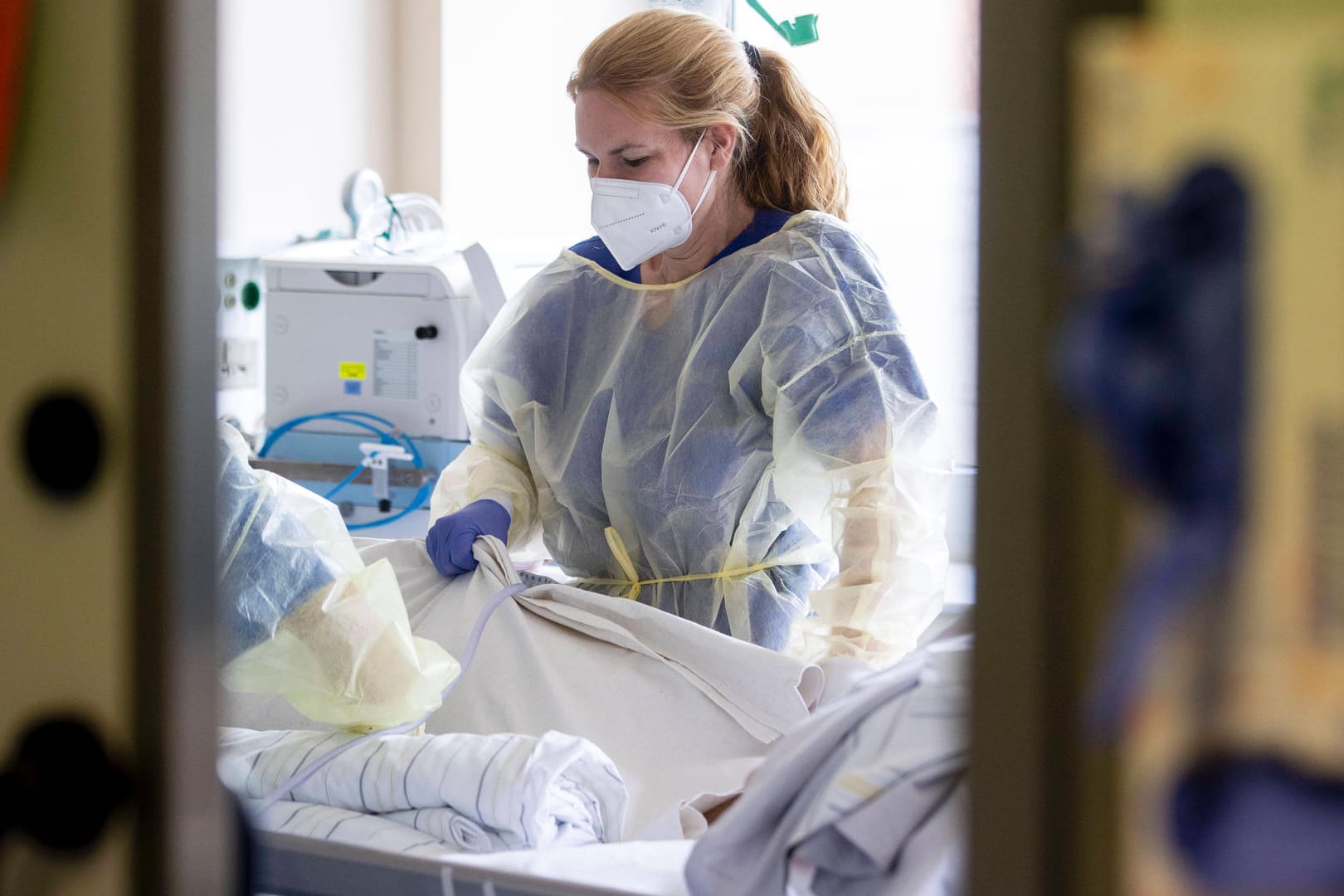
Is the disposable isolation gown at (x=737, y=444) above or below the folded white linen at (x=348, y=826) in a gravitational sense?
above

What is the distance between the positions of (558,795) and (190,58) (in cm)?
75

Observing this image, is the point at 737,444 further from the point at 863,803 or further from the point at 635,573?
the point at 863,803

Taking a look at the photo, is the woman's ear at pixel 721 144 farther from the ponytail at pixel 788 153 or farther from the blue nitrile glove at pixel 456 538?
the blue nitrile glove at pixel 456 538

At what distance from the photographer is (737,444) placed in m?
1.69

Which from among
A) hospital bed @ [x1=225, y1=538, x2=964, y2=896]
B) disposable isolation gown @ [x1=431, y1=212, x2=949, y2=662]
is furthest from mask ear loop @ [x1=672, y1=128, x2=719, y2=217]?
hospital bed @ [x1=225, y1=538, x2=964, y2=896]

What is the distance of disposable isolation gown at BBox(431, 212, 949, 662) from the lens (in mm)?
1550

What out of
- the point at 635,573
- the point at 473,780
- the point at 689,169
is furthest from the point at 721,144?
the point at 473,780

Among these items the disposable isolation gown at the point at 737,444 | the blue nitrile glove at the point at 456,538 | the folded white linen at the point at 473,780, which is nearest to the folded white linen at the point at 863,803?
the folded white linen at the point at 473,780

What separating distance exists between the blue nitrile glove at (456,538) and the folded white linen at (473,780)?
0.43m

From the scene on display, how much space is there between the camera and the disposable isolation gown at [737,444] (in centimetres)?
155

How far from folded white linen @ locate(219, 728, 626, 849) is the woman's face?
38.8 inches

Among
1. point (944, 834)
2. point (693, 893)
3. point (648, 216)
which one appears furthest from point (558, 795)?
point (648, 216)

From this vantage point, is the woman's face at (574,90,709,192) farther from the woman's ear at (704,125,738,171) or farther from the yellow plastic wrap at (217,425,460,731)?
the yellow plastic wrap at (217,425,460,731)

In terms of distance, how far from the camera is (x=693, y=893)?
2.40 ft
